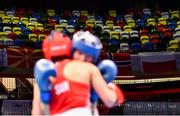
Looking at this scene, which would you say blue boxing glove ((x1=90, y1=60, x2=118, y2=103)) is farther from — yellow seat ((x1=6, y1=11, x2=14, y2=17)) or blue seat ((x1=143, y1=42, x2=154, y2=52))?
yellow seat ((x1=6, y1=11, x2=14, y2=17))

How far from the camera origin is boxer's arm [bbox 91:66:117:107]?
240 cm

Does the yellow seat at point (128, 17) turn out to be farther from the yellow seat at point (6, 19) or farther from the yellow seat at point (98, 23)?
the yellow seat at point (6, 19)

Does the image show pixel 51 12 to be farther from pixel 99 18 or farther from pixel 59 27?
pixel 59 27

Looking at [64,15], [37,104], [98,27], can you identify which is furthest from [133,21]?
[37,104]

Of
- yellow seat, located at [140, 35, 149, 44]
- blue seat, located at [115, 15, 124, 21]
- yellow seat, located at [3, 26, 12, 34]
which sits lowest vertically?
yellow seat, located at [140, 35, 149, 44]

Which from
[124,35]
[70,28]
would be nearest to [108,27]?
[124,35]

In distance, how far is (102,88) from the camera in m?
2.39

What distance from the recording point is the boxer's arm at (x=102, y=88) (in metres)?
2.40

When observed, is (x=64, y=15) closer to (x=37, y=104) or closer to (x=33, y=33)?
(x=33, y=33)

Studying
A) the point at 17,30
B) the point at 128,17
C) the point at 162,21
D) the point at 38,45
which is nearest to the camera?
the point at 38,45

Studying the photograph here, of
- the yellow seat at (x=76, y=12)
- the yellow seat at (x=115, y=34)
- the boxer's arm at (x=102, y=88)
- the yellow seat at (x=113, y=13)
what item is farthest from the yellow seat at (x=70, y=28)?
the boxer's arm at (x=102, y=88)

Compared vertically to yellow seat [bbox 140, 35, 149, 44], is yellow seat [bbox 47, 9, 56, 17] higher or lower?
higher

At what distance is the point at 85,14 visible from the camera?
1655 centimetres

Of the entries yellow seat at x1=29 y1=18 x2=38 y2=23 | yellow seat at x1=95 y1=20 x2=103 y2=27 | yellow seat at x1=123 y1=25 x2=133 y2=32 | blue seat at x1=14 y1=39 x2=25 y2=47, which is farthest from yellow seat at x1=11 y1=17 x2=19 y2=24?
yellow seat at x1=123 y1=25 x2=133 y2=32
